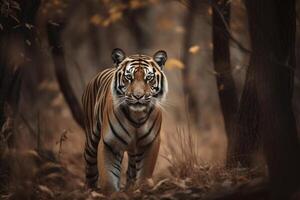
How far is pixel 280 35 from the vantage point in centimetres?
611

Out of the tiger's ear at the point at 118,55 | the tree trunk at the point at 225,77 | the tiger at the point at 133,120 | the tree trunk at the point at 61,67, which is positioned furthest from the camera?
the tree trunk at the point at 61,67

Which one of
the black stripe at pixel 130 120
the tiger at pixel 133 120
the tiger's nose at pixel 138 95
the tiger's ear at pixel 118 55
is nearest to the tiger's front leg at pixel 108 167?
the tiger at pixel 133 120

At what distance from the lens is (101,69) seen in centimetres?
1551

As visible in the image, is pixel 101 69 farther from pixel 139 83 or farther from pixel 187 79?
pixel 139 83

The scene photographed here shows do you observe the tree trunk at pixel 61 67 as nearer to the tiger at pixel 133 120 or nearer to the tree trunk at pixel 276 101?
the tiger at pixel 133 120

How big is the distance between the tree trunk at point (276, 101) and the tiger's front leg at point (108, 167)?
2021 mm

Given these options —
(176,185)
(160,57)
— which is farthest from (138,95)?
(176,185)

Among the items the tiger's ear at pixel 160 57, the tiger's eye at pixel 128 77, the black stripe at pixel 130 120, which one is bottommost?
the black stripe at pixel 130 120

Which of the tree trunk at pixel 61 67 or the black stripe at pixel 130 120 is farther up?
the tree trunk at pixel 61 67

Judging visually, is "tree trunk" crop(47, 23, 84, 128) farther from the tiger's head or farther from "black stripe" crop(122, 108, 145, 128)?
"black stripe" crop(122, 108, 145, 128)

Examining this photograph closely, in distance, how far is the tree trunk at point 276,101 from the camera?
5.99 metres

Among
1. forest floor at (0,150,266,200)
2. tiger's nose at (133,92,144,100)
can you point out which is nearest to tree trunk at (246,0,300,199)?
forest floor at (0,150,266,200)

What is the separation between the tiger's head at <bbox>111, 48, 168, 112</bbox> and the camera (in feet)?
24.4

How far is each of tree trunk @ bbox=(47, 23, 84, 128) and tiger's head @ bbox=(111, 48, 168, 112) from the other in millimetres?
2848
